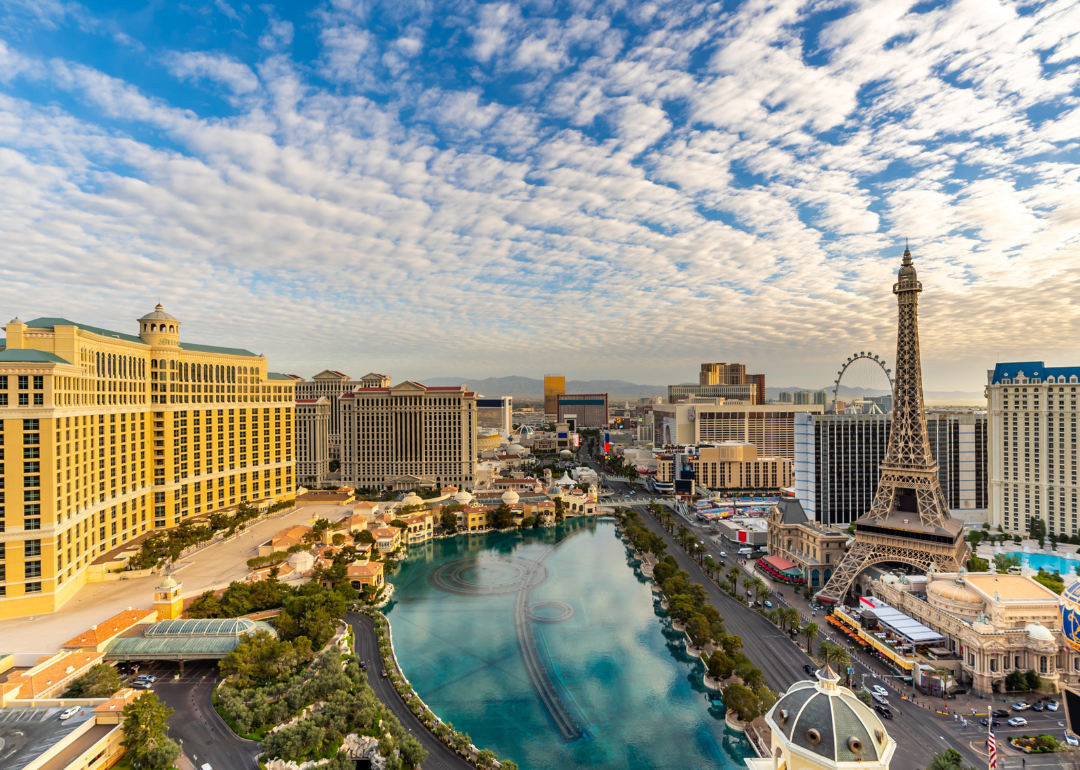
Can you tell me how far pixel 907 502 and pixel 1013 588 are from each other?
12.3 m

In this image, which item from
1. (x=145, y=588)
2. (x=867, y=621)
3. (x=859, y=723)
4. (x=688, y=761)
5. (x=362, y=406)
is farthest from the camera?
(x=362, y=406)

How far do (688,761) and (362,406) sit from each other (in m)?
83.7

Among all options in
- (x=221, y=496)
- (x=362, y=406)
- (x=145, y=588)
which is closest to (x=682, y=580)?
(x=145, y=588)

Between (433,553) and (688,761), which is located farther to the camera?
(433,553)

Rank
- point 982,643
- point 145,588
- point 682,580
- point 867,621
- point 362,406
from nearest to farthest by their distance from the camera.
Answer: point 982,643 < point 867,621 < point 145,588 < point 682,580 < point 362,406

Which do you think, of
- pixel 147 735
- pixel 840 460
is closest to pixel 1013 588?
pixel 840 460

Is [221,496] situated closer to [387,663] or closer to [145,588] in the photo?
[145,588]

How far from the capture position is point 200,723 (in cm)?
2669

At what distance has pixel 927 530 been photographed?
4259cm

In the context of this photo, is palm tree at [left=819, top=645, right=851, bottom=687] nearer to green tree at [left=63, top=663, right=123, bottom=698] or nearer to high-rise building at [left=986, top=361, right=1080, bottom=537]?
green tree at [left=63, top=663, right=123, bottom=698]

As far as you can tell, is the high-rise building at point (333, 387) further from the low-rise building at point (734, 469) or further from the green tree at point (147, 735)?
the green tree at point (147, 735)

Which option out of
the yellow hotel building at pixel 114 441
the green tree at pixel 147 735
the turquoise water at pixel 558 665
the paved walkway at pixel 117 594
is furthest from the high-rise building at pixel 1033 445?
the yellow hotel building at pixel 114 441

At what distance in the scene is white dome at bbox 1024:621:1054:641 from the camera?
30.8 m

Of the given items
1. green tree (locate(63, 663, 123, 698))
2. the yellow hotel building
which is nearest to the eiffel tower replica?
green tree (locate(63, 663, 123, 698))
